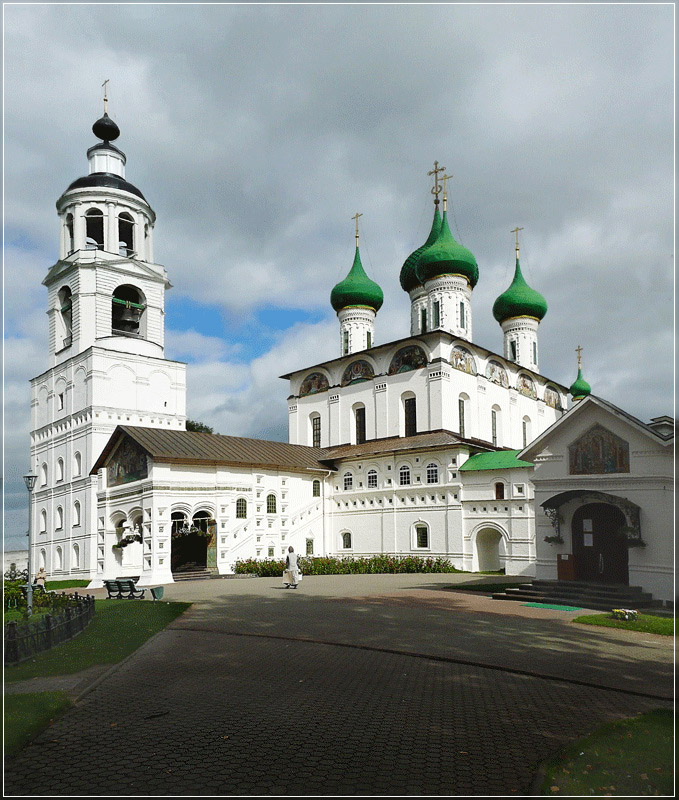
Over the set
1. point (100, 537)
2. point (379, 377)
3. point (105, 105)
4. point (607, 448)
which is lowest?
point (100, 537)

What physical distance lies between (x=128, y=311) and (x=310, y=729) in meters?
35.8

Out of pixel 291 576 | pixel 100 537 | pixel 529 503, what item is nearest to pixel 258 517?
pixel 100 537

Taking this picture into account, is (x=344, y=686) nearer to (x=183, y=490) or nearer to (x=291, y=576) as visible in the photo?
(x=291, y=576)

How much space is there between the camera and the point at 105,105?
40.5 m

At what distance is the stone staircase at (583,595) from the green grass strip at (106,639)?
28.1ft

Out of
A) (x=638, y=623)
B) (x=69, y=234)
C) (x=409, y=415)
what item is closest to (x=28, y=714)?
(x=638, y=623)

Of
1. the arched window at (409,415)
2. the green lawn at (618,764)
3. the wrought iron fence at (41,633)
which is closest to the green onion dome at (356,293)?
the arched window at (409,415)

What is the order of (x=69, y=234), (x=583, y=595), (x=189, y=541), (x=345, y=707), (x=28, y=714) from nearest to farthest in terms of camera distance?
(x=28, y=714), (x=345, y=707), (x=583, y=595), (x=189, y=541), (x=69, y=234)

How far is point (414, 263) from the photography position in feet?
136

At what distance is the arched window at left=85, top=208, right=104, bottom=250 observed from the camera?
3819 centimetres

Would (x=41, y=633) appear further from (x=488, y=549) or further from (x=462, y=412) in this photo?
(x=462, y=412)

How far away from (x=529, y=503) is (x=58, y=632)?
2066 centimetres

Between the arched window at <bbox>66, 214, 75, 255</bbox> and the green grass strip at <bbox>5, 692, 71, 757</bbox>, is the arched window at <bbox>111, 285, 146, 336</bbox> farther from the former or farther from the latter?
the green grass strip at <bbox>5, 692, 71, 757</bbox>

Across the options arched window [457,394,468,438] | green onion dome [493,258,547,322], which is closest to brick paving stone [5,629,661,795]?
arched window [457,394,468,438]
